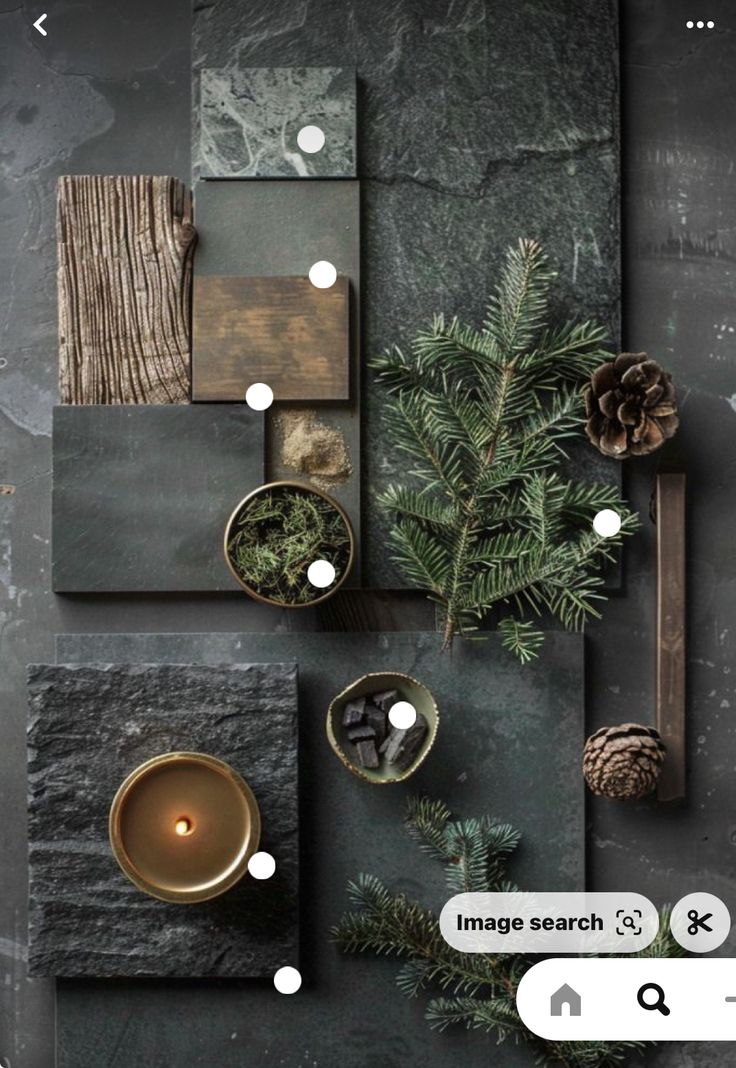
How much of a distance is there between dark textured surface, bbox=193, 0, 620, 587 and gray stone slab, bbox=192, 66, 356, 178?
0.08ft

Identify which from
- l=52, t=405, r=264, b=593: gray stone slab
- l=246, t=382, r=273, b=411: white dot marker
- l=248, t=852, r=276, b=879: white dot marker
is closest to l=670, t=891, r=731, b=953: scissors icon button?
l=248, t=852, r=276, b=879: white dot marker

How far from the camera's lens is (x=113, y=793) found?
3.75 feet

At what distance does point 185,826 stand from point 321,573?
295 mm

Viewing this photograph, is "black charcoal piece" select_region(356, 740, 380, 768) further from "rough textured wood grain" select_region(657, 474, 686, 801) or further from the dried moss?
"rough textured wood grain" select_region(657, 474, 686, 801)

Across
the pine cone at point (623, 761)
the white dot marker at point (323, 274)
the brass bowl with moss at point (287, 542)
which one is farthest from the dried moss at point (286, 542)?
the pine cone at point (623, 761)

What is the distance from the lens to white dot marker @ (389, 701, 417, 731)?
3.70ft

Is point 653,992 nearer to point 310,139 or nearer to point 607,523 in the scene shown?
point 607,523

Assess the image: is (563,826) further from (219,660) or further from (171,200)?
(171,200)

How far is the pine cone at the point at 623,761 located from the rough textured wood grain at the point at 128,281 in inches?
23.8

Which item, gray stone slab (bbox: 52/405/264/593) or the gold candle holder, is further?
gray stone slab (bbox: 52/405/264/593)

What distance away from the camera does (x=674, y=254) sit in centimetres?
121

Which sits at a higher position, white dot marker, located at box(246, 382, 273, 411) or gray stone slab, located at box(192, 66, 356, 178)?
gray stone slab, located at box(192, 66, 356, 178)

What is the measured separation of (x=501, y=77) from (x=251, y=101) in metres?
0.29

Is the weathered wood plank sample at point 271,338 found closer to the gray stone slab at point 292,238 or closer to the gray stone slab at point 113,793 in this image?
the gray stone slab at point 292,238
